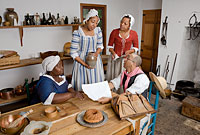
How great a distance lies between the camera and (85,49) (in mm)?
2322

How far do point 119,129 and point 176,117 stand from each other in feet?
6.69

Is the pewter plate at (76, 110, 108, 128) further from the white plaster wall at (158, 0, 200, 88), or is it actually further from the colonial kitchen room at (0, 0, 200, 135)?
the white plaster wall at (158, 0, 200, 88)

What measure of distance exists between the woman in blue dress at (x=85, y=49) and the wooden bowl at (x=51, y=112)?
920 mm

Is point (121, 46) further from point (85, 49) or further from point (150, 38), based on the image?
point (150, 38)

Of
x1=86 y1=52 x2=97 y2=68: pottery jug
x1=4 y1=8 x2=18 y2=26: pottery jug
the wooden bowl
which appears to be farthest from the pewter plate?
x1=4 y1=8 x2=18 y2=26: pottery jug

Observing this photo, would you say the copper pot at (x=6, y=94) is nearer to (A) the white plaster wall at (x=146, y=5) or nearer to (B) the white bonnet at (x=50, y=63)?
(B) the white bonnet at (x=50, y=63)

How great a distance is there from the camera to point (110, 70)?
280 cm

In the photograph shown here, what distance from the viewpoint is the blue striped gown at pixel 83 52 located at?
2.25 meters

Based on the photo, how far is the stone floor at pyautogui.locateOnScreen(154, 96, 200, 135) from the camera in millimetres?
2498

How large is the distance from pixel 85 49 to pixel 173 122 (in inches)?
71.4

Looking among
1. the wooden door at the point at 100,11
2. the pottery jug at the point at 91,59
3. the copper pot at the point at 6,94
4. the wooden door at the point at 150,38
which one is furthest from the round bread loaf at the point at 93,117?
the wooden door at the point at 150,38

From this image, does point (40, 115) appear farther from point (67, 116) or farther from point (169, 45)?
point (169, 45)

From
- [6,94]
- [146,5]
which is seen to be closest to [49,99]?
[6,94]

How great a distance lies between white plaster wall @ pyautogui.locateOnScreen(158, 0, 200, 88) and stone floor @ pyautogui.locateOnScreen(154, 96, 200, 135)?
0.99 meters
